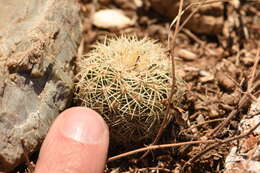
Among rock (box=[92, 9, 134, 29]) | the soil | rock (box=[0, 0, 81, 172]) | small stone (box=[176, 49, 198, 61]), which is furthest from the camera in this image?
rock (box=[92, 9, 134, 29])

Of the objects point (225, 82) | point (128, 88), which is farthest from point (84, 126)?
point (225, 82)

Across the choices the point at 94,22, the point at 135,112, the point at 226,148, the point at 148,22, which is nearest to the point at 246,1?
the point at 148,22

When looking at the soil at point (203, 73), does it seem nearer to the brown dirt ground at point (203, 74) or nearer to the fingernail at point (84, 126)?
the brown dirt ground at point (203, 74)

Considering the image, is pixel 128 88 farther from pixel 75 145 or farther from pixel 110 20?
pixel 110 20

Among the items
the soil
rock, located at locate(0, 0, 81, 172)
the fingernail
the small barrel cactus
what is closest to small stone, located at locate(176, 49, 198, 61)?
the soil

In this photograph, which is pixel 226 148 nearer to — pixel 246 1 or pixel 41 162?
pixel 41 162

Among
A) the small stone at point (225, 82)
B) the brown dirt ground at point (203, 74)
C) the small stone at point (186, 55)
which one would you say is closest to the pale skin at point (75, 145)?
the brown dirt ground at point (203, 74)

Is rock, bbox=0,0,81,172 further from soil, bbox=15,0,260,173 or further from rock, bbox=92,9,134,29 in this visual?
rock, bbox=92,9,134,29
